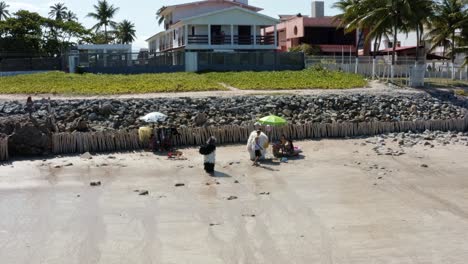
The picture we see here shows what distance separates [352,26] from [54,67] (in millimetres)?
27694

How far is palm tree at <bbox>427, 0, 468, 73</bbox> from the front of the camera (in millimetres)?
44781

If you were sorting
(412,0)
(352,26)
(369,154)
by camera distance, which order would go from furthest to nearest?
(352,26)
(412,0)
(369,154)

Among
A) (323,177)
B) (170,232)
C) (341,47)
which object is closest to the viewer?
(170,232)

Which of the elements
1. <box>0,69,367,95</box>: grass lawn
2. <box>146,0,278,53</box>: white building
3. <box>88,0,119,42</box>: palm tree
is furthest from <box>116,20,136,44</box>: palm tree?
<box>0,69,367,95</box>: grass lawn

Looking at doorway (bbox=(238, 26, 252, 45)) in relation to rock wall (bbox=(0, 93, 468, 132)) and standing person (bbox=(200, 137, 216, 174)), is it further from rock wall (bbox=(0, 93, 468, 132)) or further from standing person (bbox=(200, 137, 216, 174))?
standing person (bbox=(200, 137, 216, 174))

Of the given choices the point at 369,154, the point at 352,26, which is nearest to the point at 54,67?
the point at 352,26

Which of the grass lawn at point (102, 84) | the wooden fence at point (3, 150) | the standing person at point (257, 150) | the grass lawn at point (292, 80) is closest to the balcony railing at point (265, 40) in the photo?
the grass lawn at point (292, 80)

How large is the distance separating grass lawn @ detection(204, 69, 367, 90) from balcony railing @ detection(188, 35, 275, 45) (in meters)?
12.4

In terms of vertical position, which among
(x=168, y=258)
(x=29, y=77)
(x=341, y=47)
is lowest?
(x=168, y=258)

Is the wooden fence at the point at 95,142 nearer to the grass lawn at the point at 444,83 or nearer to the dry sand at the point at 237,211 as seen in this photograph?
the dry sand at the point at 237,211

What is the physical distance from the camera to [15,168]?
17797 millimetres

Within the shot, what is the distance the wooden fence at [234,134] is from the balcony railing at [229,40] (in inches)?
1192

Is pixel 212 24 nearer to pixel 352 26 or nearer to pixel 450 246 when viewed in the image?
pixel 352 26

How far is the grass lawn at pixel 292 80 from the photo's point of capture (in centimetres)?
3381
